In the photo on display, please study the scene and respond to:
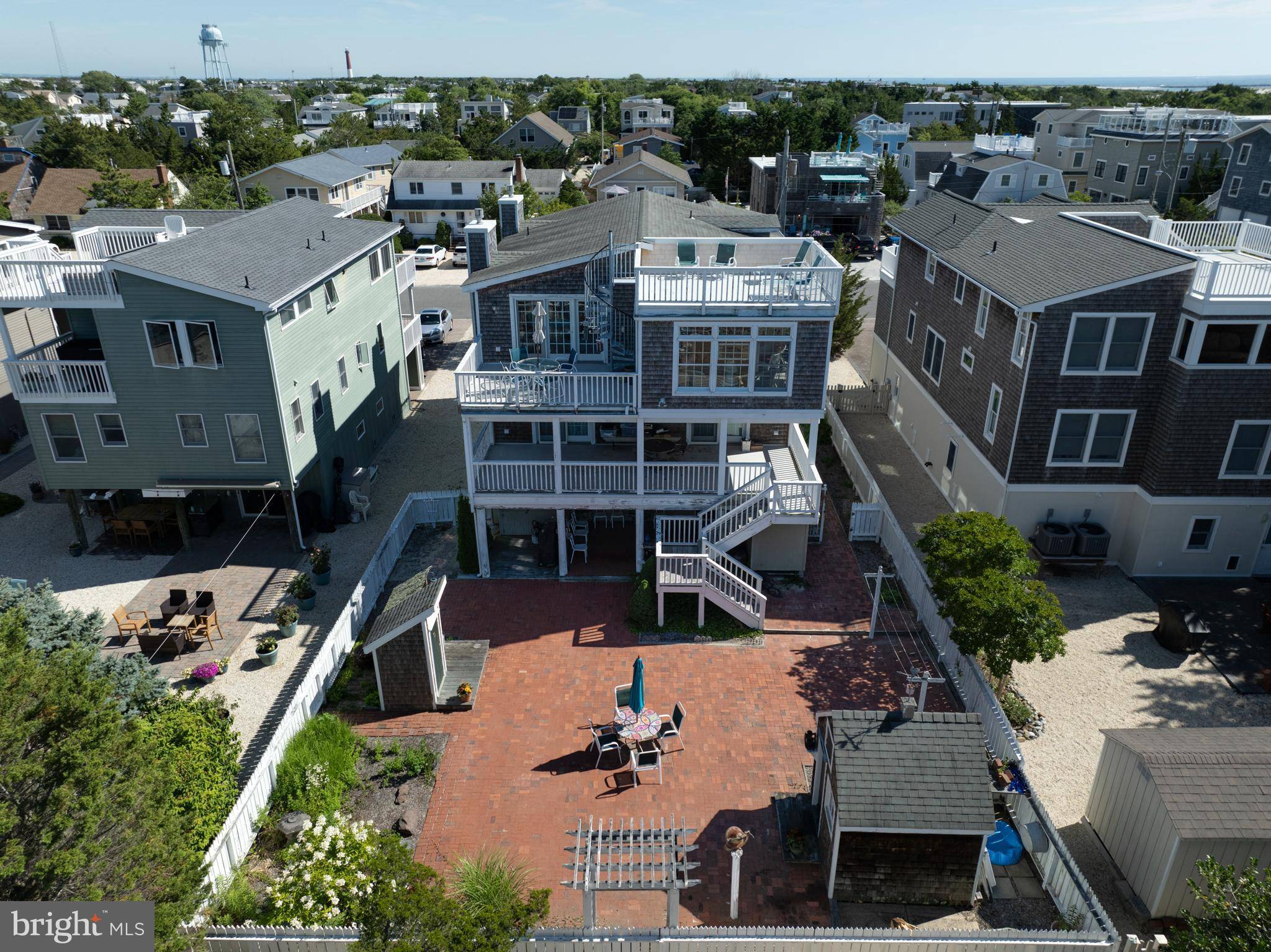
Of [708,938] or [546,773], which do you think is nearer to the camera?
[708,938]

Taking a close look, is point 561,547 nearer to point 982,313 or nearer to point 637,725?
point 637,725

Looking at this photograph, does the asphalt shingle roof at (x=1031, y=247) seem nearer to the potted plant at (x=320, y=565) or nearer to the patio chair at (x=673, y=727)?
the patio chair at (x=673, y=727)

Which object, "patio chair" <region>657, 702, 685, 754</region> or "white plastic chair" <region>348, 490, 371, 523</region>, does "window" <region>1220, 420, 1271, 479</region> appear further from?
"white plastic chair" <region>348, 490, 371, 523</region>

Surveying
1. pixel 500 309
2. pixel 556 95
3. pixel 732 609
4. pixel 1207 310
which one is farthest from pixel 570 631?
pixel 556 95

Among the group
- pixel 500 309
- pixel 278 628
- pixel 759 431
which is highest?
pixel 500 309

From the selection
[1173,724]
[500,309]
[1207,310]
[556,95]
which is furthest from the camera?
[556,95]

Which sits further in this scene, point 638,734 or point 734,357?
point 734,357

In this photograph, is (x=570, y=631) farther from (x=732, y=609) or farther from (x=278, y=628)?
(x=278, y=628)

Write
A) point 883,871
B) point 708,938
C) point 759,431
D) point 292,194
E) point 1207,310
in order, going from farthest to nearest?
point 292,194 < point 759,431 < point 1207,310 < point 883,871 < point 708,938

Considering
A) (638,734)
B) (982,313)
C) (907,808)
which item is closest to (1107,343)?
(982,313)
